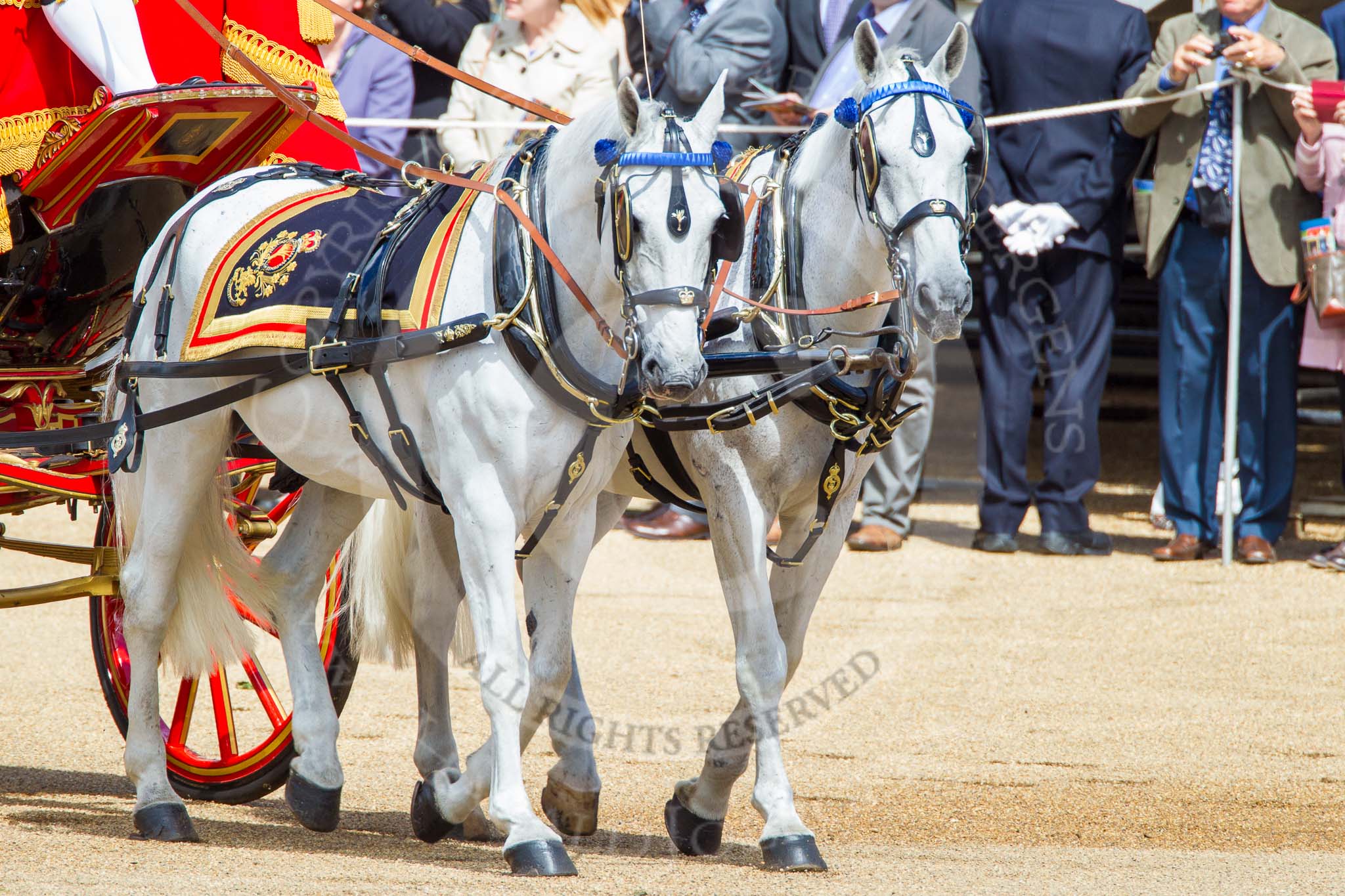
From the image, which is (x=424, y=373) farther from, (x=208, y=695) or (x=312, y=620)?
(x=208, y=695)

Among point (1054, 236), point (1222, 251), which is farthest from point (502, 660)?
point (1222, 251)

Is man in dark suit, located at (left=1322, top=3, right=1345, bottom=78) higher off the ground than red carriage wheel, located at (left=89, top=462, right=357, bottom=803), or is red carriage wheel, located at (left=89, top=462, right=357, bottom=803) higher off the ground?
man in dark suit, located at (left=1322, top=3, right=1345, bottom=78)

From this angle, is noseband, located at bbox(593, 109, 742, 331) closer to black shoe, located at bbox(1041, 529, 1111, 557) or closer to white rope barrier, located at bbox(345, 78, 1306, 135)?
white rope barrier, located at bbox(345, 78, 1306, 135)

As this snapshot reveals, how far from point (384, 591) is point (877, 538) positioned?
3721 millimetres

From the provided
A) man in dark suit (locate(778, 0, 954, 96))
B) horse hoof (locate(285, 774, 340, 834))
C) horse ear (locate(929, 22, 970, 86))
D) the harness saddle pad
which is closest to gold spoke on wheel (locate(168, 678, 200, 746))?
horse hoof (locate(285, 774, 340, 834))

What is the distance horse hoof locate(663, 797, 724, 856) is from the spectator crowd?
3.27 metres

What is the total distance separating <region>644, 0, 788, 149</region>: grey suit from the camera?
6461 mm

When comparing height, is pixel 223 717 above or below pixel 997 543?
above

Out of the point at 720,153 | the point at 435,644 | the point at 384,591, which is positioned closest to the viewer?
the point at 720,153

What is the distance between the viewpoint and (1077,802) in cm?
444

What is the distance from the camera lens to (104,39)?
4.16m

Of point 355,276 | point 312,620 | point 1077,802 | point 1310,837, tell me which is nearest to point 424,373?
point 355,276

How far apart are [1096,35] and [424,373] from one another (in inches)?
178

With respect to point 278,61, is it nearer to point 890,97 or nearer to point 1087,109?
point 890,97
